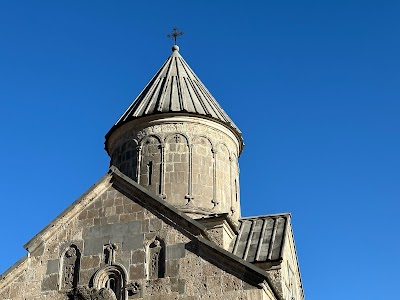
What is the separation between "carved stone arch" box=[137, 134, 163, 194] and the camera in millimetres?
13000

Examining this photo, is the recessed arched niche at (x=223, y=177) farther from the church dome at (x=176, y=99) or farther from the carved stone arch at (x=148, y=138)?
the carved stone arch at (x=148, y=138)

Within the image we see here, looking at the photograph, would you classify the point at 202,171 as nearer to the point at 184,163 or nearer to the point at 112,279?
the point at 184,163

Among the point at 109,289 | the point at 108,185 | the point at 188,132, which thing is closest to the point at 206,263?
the point at 109,289

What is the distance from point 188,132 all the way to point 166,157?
749 mm

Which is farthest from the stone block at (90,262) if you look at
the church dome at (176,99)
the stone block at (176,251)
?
the church dome at (176,99)

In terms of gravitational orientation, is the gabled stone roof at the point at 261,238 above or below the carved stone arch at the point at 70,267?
above

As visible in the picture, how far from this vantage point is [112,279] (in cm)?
945

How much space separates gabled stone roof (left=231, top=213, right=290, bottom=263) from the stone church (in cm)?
2

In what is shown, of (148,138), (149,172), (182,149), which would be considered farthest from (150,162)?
(182,149)

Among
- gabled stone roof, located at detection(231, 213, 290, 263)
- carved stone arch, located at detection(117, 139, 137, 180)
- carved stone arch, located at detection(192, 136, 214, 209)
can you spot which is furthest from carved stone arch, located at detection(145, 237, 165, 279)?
carved stone arch, located at detection(117, 139, 137, 180)

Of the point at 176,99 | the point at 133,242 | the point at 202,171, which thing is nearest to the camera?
the point at 133,242

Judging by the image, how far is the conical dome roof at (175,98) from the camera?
13531mm

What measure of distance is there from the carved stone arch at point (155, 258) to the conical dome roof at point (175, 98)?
178 inches

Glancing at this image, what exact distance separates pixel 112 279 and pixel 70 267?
0.79m
